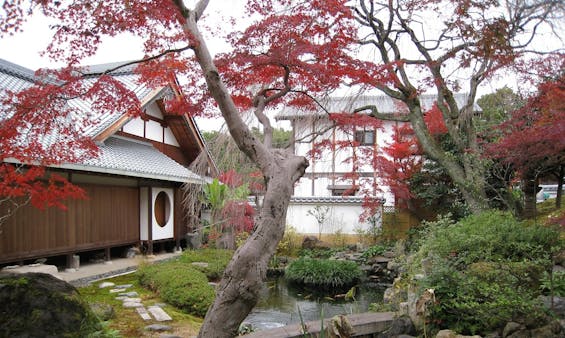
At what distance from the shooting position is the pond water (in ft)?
25.3

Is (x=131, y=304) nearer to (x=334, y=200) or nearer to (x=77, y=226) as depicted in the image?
(x=77, y=226)

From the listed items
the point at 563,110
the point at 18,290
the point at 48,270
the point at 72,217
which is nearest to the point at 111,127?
the point at 72,217

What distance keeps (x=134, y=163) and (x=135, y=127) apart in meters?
2.56

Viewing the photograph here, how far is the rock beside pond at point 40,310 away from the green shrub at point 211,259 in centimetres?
620

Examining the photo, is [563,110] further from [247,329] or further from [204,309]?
[204,309]

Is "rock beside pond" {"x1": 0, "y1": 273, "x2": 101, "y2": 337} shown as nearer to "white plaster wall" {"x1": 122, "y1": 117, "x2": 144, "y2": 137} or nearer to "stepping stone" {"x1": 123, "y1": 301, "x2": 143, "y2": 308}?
"stepping stone" {"x1": 123, "y1": 301, "x2": 143, "y2": 308}

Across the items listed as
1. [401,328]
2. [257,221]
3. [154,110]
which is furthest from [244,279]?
[154,110]

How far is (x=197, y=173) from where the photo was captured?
12.6 metres

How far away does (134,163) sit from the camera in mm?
10867

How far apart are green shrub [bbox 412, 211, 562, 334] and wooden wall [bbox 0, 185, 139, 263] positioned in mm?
7331

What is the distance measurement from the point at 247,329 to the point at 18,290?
11.9 feet

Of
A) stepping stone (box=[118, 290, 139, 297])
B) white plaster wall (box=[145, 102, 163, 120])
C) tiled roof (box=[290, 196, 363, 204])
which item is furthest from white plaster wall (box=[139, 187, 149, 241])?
tiled roof (box=[290, 196, 363, 204])

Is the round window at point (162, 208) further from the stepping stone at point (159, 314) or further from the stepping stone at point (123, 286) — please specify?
the stepping stone at point (159, 314)

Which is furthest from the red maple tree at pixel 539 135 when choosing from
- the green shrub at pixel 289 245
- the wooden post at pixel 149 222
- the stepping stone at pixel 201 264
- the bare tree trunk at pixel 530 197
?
the wooden post at pixel 149 222
